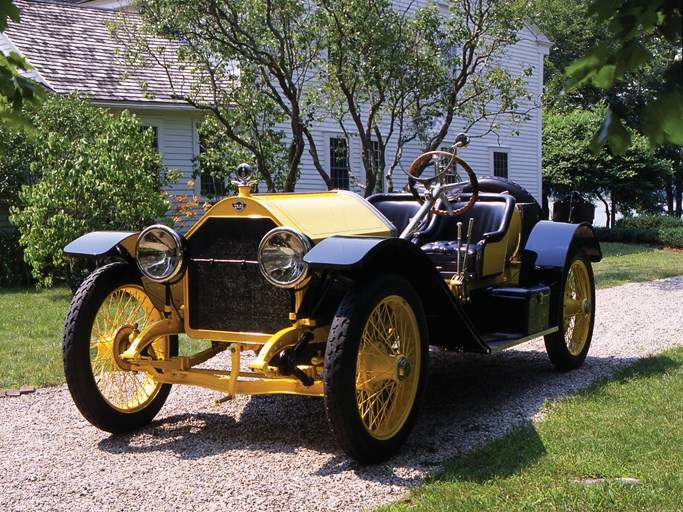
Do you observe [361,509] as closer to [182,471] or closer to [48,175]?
[182,471]

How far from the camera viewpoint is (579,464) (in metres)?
4.18

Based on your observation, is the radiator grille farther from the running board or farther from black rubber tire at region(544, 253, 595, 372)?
black rubber tire at region(544, 253, 595, 372)

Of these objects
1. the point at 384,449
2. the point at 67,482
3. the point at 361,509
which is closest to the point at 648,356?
the point at 384,449

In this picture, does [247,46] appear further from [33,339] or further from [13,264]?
[33,339]

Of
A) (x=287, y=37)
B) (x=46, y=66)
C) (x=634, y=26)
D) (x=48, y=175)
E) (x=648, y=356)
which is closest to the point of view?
(x=634, y=26)

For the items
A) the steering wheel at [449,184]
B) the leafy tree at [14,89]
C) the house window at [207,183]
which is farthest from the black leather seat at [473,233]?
the house window at [207,183]

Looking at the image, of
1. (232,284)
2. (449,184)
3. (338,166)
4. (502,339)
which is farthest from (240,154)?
(232,284)

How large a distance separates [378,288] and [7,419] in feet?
9.58

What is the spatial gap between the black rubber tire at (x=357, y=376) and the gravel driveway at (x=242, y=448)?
5.7 inches

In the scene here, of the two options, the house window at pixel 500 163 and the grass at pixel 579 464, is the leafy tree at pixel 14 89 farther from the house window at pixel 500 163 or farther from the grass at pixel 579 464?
the house window at pixel 500 163

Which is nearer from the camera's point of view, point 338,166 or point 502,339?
point 502,339

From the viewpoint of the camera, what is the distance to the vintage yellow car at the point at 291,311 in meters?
4.25

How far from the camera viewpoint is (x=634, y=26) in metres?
2.00

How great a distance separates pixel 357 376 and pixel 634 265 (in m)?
13.6
